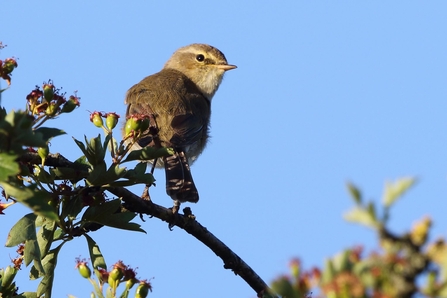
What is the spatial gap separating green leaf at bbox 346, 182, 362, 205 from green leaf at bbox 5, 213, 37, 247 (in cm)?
219

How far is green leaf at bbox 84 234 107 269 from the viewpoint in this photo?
3098 mm

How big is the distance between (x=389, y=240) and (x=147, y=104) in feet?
18.1

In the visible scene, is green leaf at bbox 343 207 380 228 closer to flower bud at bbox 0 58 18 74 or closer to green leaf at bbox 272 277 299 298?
green leaf at bbox 272 277 299 298

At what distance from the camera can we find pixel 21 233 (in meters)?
2.87

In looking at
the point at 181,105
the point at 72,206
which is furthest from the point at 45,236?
the point at 181,105

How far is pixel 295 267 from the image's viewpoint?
1.20 metres

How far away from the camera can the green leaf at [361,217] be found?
94 centimetres

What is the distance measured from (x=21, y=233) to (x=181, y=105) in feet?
12.4

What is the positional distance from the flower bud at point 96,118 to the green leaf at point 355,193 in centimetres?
276

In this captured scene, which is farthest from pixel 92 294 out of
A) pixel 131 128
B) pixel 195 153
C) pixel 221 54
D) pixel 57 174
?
pixel 221 54

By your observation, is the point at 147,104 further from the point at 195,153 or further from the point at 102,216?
the point at 102,216

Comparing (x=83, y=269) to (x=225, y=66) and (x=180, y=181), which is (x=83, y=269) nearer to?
(x=180, y=181)

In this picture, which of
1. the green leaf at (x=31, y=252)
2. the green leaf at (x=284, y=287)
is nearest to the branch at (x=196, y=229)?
the green leaf at (x=31, y=252)

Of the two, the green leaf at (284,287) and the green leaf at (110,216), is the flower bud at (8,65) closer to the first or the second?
the green leaf at (110,216)
